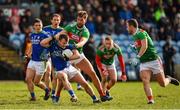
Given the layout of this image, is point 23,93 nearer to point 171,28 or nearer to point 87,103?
point 87,103

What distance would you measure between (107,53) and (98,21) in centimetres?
1215

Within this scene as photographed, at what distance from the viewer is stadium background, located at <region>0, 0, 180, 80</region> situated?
3172cm

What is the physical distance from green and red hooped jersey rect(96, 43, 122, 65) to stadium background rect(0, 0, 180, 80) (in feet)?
30.7

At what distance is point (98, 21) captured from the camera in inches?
1271

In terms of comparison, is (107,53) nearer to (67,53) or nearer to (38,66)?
(38,66)

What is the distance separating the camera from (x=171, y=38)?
33812mm

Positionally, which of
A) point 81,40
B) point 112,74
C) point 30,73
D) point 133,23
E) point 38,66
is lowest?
point 112,74

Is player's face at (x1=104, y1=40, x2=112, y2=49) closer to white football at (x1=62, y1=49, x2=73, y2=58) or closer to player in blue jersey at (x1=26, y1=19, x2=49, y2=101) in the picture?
player in blue jersey at (x1=26, y1=19, x2=49, y2=101)

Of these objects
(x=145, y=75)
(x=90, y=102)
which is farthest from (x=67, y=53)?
(x=145, y=75)

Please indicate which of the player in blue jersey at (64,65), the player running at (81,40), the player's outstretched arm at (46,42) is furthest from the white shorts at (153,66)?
the player's outstretched arm at (46,42)

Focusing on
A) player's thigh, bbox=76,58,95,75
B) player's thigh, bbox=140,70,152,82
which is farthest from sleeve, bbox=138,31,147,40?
player's thigh, bbox=76,58,95,75

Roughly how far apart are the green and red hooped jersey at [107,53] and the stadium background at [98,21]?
369 inches

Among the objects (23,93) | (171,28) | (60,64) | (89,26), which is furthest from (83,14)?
(171,28)

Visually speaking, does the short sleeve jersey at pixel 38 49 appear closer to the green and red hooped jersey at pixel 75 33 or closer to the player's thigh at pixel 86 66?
the green and red hooped jersey at pixel 75 33
